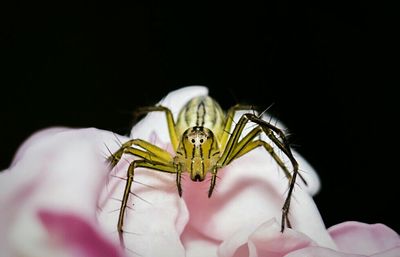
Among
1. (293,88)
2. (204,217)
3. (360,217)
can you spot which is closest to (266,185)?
(204,217)

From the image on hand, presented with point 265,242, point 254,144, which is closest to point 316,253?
point 265,242

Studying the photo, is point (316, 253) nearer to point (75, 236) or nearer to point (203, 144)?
point (75, 236)

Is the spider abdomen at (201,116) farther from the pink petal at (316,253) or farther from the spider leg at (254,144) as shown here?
the pink petal at (316,253)

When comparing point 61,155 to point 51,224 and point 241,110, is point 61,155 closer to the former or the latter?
point 51,224

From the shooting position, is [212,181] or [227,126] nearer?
[212,181]

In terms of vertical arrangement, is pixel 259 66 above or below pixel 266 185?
above

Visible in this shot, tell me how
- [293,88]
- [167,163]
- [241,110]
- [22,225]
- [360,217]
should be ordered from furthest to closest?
[293,88] → [360,217] → [241,110] → [167,163] → [22,225]

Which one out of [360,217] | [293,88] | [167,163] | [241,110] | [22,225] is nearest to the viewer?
[22,225]

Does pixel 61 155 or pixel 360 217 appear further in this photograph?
pixel 360 217
